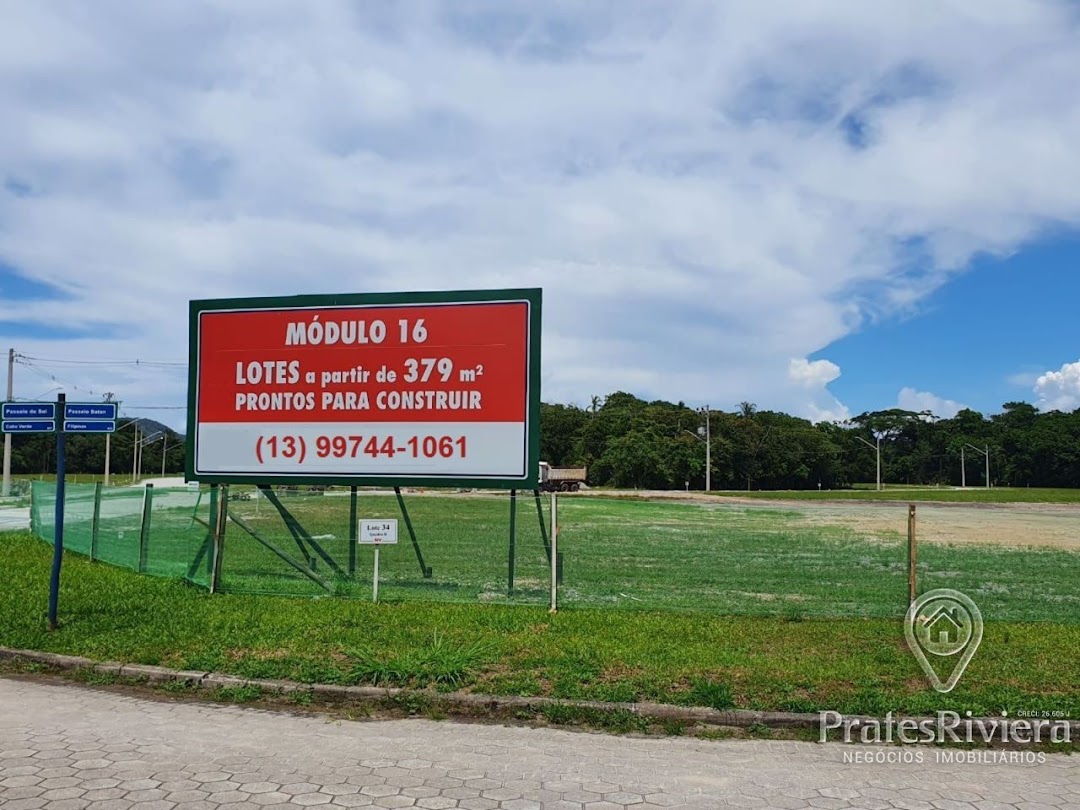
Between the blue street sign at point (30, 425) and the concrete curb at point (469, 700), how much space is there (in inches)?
105

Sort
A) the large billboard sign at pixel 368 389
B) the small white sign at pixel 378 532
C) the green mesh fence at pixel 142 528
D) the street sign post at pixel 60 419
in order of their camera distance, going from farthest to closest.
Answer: the green mesh fence at pixel 142 528, the large billboard sign at pixel 368 389, the small white sign at pixel 378 532, the street sign post at pixel 60 419

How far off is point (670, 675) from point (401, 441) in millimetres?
5604

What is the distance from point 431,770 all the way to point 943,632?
219 inches

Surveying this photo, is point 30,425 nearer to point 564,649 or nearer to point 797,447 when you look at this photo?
point 564,649

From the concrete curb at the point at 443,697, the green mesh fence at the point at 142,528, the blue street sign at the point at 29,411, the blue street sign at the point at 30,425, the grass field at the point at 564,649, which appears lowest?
the concrete curb at the point at 443,697

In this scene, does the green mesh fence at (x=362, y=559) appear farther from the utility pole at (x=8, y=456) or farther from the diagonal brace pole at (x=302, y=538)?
the utility pole at (x=8, y=456)

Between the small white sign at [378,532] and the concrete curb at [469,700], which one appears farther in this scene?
the small white sign at [378,532]

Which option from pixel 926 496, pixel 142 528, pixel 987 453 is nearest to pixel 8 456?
pixel 142 528

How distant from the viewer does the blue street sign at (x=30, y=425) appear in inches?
365

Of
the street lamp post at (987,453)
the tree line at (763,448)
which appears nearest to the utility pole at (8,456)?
the tree line at (763,448)

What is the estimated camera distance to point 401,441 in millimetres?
11531

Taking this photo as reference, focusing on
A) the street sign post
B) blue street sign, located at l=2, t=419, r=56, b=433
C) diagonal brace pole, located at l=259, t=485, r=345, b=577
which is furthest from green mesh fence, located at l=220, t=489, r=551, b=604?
blue street sign, located at l=2, t=419, r=56, b=433

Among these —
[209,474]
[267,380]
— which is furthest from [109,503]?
[267,380]

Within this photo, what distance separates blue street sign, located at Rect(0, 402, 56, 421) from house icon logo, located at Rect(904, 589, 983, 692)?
892 centimetres
